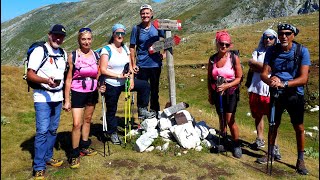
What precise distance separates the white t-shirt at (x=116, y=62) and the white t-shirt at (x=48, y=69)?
1.46m

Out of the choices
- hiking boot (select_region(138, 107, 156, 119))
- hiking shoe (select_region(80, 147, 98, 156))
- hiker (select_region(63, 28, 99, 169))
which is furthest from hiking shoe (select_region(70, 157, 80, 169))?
hiking boot (select_region(138, 107, 156, 119))

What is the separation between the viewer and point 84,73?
9.12 metres

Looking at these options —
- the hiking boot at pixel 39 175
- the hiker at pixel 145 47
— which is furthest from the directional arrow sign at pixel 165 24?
the hiking boot at pixel 39 175

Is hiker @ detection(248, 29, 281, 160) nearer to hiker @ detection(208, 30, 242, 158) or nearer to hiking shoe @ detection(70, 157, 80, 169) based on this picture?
→ hiker @ detection(208, 30, 242, 158)

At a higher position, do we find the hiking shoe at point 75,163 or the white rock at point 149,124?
the white rock at point 149,124

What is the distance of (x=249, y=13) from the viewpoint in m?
120

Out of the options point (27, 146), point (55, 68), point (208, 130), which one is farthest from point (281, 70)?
point (27, 146)

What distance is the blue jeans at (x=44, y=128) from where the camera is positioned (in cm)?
861

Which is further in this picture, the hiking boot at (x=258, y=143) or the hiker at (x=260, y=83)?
the hiking boot at (x=258, y=143)

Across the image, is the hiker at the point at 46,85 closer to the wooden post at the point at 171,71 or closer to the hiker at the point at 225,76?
the wooden post at the point at 171,71

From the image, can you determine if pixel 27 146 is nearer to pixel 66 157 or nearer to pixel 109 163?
pixel 66 157

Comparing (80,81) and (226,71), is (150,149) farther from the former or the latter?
(226,71)

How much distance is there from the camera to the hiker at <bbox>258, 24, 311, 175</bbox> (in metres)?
8.32

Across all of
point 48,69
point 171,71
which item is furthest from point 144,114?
point 48,69
